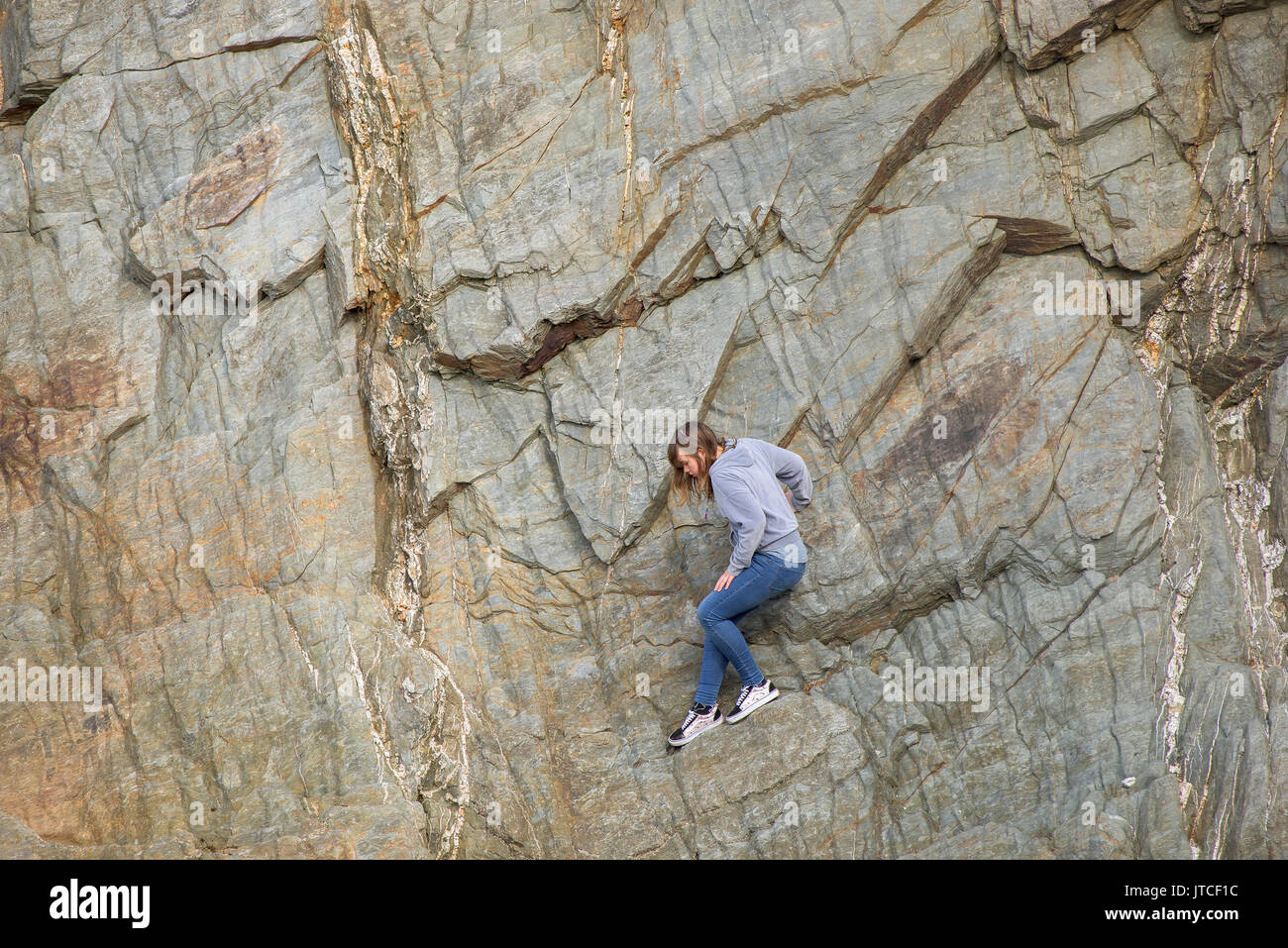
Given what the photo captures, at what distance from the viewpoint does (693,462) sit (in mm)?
8859

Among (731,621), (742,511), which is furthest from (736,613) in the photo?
(742,511)

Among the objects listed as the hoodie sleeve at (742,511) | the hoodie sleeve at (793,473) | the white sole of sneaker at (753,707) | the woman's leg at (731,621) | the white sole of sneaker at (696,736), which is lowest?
the white sole of sneaker at (696,736)

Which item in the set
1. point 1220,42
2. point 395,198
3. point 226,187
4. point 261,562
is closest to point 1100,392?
point 1220,42

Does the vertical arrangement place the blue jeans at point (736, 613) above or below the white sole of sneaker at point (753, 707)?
above

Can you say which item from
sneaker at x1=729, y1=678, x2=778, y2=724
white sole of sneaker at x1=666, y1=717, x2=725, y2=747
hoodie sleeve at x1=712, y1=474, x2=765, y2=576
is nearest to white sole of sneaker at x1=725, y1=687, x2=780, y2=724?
sneaker at x1=729, y1=678, x2=778, y2=724

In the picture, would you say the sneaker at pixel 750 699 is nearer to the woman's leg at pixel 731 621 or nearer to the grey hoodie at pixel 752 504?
the woman's leg at pixel 731 621

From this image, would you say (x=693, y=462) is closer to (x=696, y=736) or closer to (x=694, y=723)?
(x=694, y=723)

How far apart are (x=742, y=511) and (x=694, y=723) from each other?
2.17m

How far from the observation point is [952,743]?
9.25m

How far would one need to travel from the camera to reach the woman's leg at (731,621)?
29.5 ft

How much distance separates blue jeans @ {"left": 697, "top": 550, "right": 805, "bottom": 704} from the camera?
8984mm

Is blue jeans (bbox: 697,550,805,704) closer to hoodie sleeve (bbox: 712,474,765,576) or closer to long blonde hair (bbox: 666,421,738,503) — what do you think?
hoodie sleeve (bbox: 712,474,765,576)

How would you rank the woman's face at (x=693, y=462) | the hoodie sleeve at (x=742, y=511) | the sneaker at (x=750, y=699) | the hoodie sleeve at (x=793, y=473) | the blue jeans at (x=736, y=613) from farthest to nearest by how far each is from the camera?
the sneaker at (x=750, y=699), the hoodie sleeve at (x=793, y=473), the blue jeans at (x=736, y=613), the woman's face at (x=693, y=462), the hoodie sleeve at (x=742, y=511)

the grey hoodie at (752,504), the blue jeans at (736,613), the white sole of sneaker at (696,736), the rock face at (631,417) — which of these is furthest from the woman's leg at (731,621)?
the rock face at (631,417)
